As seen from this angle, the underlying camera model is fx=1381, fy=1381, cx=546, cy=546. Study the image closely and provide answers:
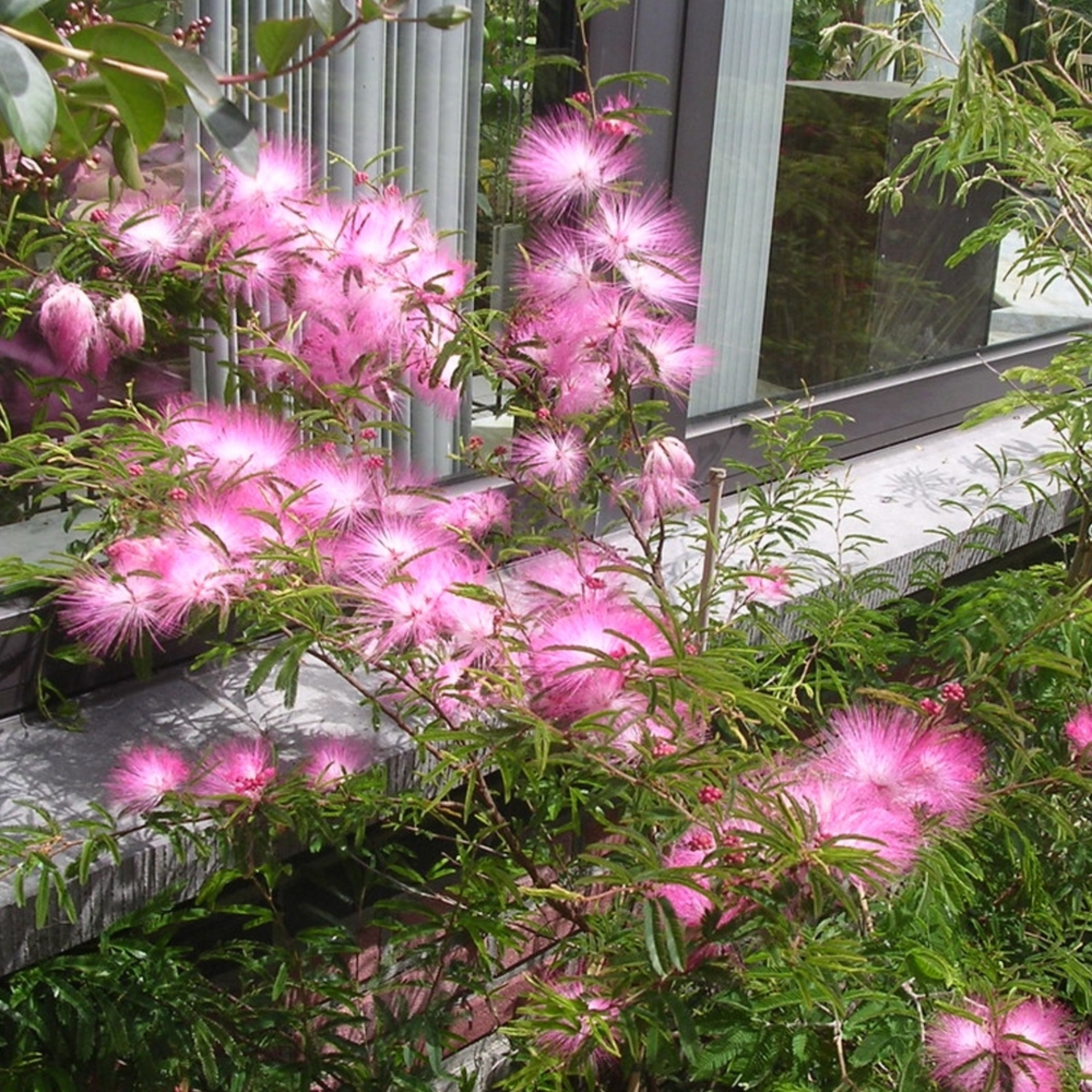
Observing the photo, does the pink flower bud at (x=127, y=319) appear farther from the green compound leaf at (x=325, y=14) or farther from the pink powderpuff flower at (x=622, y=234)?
the green compound leaf at (x=325, y=14)

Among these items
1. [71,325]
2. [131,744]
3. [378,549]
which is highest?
[71,325]

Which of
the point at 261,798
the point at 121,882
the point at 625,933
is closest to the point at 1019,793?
the point at 625,933

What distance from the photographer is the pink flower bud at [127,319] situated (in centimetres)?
147

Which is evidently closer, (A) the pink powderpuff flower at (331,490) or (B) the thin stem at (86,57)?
(B) the thin stem at (86,57)

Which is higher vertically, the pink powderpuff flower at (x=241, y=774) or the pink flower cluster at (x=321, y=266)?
Result: the pink flower cluster at (x=321, y=266)

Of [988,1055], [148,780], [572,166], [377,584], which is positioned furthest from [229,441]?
[988,1055]

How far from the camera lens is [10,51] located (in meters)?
0.63

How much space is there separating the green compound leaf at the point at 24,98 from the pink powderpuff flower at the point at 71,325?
0.84 m

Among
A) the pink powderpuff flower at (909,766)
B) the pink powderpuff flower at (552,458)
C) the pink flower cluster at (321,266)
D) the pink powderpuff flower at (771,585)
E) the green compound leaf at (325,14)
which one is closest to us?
the green compound leaf at (325,14)

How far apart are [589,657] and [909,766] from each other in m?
0.30

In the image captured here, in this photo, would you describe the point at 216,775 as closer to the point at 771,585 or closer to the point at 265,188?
the point at 265,188

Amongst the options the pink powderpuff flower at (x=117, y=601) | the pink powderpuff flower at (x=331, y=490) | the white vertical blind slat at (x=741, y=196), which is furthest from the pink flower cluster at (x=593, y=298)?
the white vertical blind slat at (x=741, y=196)

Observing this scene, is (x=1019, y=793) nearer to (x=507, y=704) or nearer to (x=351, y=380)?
(x=507, y=704)

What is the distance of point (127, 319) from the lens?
1.47 meters
